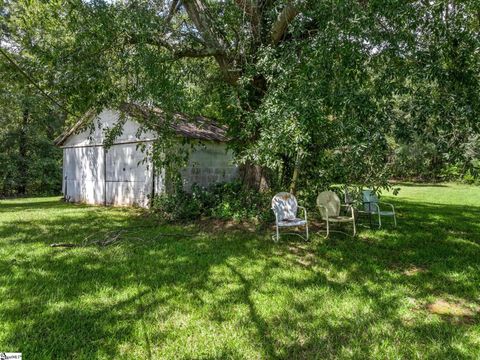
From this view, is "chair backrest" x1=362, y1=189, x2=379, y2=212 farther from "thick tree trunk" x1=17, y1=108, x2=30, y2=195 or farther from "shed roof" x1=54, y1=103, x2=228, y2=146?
"thick tree trunk" x1=17, y1=108, x2=30, y2=195

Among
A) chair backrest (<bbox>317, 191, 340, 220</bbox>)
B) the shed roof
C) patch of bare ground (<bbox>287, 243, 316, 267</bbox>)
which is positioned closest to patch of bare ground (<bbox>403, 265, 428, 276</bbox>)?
patch of bare ground (<bbox>287, 243, 316, 267</bbox>)

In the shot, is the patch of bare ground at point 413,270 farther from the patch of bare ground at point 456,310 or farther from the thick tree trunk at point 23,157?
the thick tree trunk at point 23,157

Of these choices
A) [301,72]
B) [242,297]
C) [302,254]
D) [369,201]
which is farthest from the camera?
[369,201]

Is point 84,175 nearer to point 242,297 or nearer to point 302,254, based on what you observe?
point 302,254

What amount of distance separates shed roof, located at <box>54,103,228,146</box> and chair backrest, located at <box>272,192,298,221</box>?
108 inches

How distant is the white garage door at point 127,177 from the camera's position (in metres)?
10.0

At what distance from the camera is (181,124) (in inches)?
397

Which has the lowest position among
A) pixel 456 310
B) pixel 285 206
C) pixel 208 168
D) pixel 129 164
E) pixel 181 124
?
pixel 456 310

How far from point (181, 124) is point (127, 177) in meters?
2.58

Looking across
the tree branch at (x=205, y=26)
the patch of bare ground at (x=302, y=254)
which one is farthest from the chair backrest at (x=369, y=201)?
the tree branch at (x=205, y=26)

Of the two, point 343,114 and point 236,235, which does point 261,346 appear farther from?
point 236,235

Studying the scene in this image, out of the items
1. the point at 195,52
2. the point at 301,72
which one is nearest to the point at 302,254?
the point at 301,72

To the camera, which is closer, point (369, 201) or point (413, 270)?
point (413, 270)

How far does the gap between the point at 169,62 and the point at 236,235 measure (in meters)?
3.68
